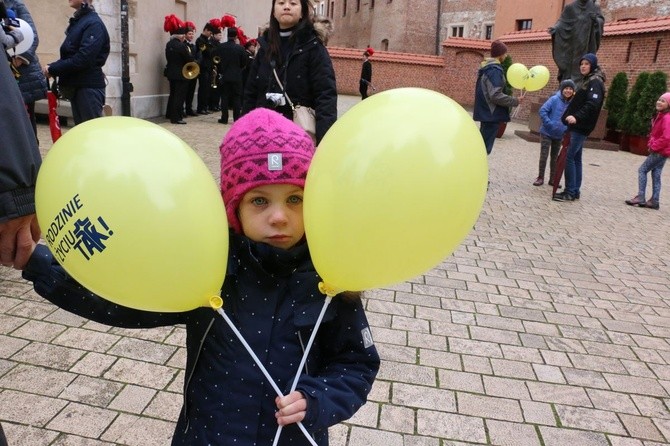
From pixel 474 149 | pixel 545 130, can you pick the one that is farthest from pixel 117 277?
pixel 545 130

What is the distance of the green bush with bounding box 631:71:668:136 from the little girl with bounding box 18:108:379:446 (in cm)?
1424

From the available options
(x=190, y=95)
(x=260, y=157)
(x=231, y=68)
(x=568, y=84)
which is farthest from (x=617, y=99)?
(x=260, y=157)

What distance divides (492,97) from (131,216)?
283 inches

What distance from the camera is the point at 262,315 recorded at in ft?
4.50

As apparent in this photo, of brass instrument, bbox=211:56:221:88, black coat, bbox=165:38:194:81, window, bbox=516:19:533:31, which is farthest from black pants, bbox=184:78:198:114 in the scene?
window, bbox=516:19:533:31

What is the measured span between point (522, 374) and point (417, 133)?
2409 millimetres

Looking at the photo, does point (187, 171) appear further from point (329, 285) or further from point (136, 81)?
point (136, 81)

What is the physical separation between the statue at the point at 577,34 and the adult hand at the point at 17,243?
29.1 feet

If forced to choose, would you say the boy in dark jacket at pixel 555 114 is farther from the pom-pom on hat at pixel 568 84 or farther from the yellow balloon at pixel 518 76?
the yellow balloon at pixel 518 76

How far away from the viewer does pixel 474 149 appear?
4.18 ft

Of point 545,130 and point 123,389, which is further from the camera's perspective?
point 545,130

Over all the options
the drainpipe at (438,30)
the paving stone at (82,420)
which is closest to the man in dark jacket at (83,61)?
the paving stone at (82,420)

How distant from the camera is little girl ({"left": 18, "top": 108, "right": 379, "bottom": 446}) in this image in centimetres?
136

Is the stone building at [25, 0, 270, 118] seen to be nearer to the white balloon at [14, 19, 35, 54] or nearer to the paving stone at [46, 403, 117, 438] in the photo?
the white balloon at [14, 19, 35, 54]
